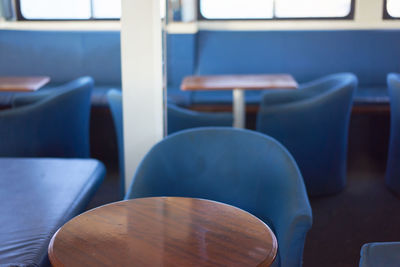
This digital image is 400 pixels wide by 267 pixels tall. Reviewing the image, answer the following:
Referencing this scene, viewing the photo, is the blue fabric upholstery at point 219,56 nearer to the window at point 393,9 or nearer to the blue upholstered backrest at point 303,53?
the blue upholstered backrest at point 303,53

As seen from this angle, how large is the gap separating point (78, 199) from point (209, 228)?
2.27 ft

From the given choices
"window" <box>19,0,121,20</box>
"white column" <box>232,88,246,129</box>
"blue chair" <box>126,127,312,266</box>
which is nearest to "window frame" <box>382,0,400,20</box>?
"blue chair" <box>126,127,312,266</box>

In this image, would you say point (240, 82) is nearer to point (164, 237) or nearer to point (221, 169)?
point (221, 169)

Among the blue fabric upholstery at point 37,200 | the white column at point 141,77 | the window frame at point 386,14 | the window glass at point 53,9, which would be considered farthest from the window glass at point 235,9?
the blue fabric upholstery at point 37,200

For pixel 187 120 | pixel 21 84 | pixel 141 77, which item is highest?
pixel 141 77

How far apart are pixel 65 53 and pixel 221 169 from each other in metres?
3.33

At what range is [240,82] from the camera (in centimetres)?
392

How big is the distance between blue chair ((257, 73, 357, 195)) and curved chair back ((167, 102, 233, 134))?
0.34 metres

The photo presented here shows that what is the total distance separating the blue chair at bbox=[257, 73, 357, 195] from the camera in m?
3.27

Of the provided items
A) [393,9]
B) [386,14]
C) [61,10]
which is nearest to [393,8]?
[393,9]

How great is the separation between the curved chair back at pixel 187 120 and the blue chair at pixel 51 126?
0.69 metres

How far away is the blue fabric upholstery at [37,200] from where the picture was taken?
159cm

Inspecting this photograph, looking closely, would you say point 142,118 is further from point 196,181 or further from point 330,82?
point 330,82

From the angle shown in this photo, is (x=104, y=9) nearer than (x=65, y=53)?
Yes
